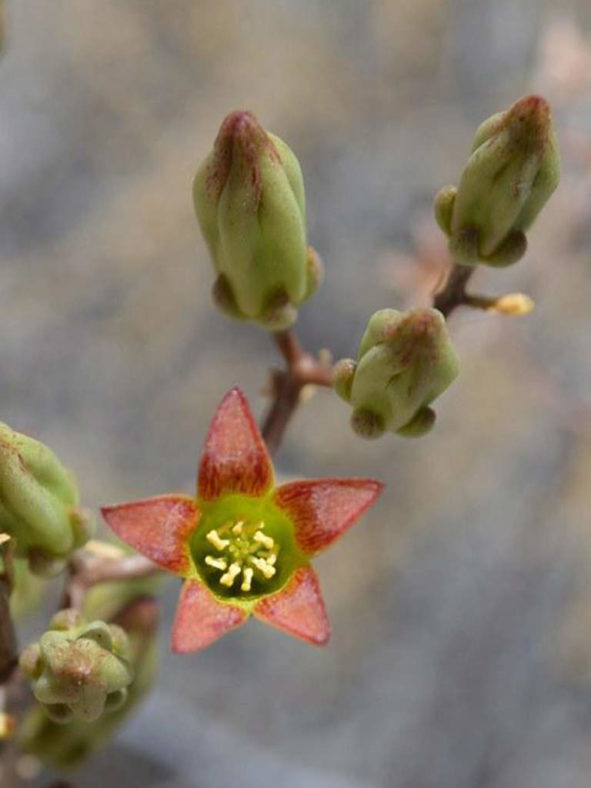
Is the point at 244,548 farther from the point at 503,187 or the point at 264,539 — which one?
the point at 503,187

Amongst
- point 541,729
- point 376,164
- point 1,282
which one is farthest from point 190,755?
point 376,164

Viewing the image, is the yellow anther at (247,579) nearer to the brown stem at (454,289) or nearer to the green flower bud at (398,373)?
the green flower bud at (398,373)

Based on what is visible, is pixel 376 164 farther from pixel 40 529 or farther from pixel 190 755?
pixel 40 529

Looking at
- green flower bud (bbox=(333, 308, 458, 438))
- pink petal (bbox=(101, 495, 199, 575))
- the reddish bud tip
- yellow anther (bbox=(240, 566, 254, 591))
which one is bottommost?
yellow anther (bbox=(240, 566, 254, 591))

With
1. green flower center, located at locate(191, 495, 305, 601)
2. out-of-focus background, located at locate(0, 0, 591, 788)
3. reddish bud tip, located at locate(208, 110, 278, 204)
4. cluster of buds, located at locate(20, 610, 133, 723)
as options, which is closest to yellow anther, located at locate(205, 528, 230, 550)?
green flower center, located at locate(191, 495, 305, 601)

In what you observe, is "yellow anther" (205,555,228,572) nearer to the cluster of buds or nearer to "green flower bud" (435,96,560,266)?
the cluster of buds

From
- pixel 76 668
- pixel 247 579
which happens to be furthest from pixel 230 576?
pixel 76 668
